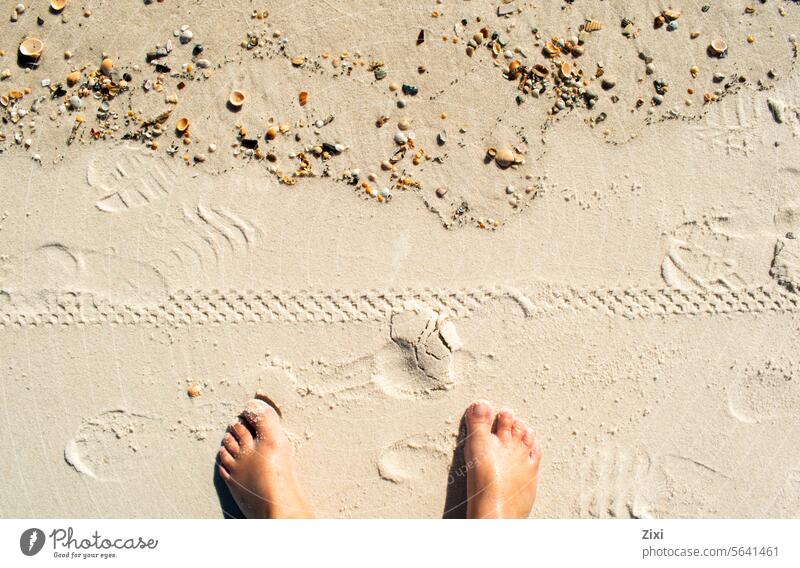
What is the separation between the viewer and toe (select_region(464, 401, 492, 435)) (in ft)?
9.27

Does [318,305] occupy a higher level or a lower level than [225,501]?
A: higher

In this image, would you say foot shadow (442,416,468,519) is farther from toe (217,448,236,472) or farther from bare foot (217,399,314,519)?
toe (217,448,236,472)

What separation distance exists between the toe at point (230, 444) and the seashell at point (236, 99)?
1.57m

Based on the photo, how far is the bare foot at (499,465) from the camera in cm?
282

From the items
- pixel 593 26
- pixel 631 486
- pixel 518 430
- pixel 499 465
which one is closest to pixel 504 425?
pixel 518 430

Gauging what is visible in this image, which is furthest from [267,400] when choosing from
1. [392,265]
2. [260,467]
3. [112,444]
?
[392,265]

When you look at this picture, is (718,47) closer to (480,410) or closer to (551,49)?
(551,49)

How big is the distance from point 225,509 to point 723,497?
7.95 ft

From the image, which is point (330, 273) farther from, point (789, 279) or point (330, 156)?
point (789, 279)

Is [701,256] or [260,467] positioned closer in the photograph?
[260,467]

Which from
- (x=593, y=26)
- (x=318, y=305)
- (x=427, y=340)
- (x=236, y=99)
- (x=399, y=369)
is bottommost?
(x=399, y=369)

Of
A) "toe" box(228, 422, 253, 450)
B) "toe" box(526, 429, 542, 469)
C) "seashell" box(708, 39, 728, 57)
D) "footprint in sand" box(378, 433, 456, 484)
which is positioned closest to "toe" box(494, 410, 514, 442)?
"toe" box(526, 429, 542, 469)

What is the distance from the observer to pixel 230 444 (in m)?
2.82

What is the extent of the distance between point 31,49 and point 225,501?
7.71ft
